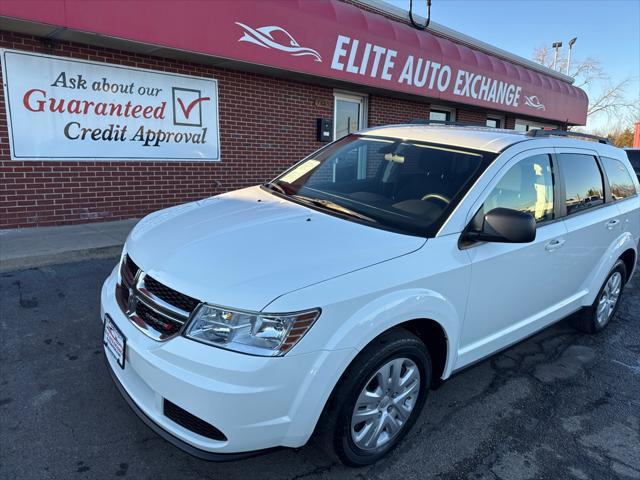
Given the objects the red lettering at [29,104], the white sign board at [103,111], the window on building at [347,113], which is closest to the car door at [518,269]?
the white sign board at [103,111]

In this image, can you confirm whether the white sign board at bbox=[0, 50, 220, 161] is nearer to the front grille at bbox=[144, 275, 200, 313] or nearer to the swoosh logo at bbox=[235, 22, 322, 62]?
the swoosh logo at bbox=[235, 22, 322, 62]

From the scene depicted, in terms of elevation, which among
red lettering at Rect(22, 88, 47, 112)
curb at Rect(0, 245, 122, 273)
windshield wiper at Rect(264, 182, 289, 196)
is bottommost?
curb at Rect(0, 245, 122, 273)

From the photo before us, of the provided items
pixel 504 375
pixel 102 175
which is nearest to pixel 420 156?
pixel 504 375

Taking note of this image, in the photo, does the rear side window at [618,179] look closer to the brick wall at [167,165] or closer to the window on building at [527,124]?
the brick wall at [167,165]

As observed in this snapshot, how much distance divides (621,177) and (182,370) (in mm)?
4356

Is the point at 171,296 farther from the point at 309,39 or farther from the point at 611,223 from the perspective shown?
the point at 309,39

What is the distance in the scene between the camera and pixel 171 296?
2143mm

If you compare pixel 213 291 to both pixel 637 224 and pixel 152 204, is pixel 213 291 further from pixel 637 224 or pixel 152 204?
pixel 152 204

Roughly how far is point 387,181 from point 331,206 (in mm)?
514

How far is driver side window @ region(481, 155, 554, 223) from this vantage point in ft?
9.37

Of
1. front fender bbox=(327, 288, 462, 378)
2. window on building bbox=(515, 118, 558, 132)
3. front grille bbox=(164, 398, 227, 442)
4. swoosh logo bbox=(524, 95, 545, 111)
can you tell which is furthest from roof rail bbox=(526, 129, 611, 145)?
window on building bbox=(515, 118, 558, 132)

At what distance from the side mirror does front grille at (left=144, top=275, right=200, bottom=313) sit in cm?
161

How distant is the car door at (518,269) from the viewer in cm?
270

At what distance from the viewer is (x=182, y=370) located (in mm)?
1968
